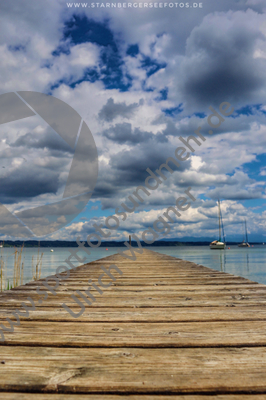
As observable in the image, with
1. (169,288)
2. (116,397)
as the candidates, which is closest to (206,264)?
(169,288)

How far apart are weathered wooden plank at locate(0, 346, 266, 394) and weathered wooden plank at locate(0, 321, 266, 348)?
0.07 metres

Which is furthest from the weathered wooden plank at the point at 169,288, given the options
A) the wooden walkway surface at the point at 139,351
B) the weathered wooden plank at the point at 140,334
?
the weathered wooden plank at the point at 140,334

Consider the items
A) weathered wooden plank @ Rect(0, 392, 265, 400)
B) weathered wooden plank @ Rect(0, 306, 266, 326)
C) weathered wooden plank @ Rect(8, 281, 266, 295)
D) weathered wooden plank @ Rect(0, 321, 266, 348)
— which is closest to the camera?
weathered wooden plank @ Rect(0, 392, 265, 400)

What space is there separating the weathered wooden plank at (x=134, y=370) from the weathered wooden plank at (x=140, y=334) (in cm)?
7

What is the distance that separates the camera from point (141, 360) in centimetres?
127

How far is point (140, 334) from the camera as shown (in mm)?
1589

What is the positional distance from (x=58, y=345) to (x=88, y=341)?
16cm

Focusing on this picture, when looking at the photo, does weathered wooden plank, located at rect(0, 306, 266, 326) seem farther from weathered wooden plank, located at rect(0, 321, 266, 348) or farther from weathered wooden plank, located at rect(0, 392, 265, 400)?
weathered wooden plank, located at rect(0, 392, 265, 400)

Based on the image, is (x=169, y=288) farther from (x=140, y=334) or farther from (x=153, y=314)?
(x=140, y=334)

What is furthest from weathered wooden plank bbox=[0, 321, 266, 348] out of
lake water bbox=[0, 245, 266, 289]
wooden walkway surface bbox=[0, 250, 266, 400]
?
lake water bbox=[0, 245, 266, 289]

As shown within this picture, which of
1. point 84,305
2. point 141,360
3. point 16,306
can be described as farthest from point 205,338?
point 16,306

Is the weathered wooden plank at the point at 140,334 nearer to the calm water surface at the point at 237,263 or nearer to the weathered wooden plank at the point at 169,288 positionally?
the weathered wooden plank at the point at 169,288

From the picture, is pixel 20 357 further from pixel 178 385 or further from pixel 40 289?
pixel 40 289

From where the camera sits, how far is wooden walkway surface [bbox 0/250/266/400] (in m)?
1.04
